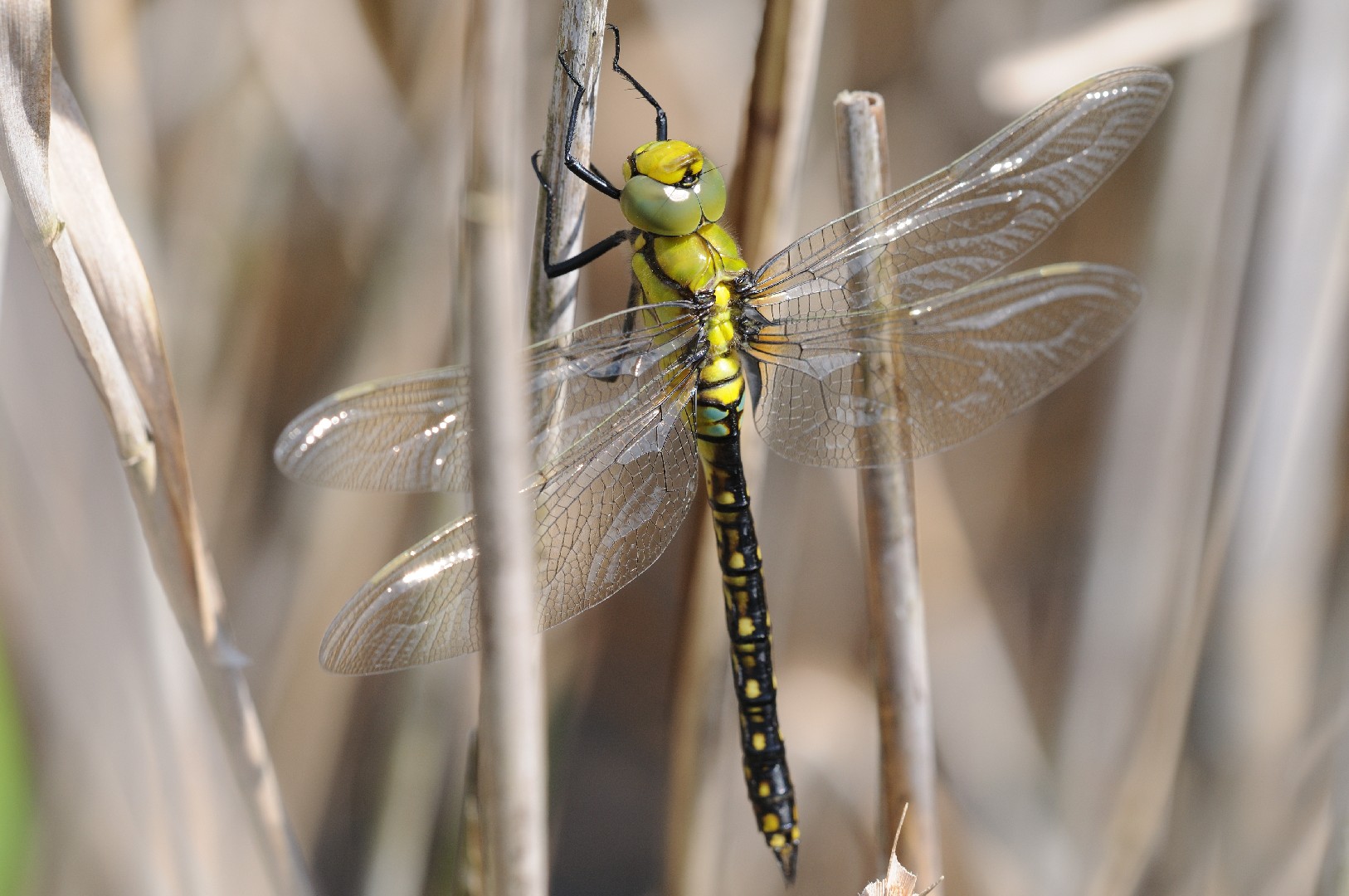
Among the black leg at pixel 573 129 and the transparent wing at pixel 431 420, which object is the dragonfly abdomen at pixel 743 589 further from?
the black leg at pixel 573 129

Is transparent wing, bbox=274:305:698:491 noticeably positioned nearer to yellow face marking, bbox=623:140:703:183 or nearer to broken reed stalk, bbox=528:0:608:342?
broken reed stalk, bbox=528:0:608:342

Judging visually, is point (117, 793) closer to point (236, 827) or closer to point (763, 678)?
point (236, 827)

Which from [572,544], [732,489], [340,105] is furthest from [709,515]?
[340,105]

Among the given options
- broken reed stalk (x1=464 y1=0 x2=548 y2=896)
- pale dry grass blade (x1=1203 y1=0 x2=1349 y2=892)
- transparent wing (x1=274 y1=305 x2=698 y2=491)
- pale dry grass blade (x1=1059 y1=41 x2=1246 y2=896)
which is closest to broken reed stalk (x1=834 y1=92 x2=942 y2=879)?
transparent wing (x1=274 y1=305 x2=698 y2=491)

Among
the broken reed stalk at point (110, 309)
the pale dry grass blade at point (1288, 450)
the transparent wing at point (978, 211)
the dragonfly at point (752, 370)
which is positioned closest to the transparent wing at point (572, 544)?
the dragonfly at point (752, 370)

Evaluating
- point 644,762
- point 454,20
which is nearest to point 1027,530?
point 644,762

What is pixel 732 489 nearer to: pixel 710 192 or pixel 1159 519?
pixel 710 192

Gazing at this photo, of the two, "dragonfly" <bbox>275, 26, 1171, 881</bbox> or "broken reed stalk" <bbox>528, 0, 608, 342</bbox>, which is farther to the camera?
"dragonfly" <bbox>275, 26, 1171, 881</bbox>
